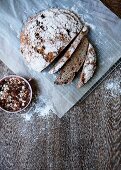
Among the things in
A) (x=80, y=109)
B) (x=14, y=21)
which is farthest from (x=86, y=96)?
(x=14, y=21)

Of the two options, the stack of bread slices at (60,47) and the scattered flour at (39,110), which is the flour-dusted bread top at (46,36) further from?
the scattered flour at (39,110)

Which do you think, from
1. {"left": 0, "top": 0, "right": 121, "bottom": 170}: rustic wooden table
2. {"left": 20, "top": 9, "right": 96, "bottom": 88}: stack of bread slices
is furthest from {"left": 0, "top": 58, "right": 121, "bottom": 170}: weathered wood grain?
{"left": 20, "top": 9, "right": 96, "bottom": 88}: stack of bread slices

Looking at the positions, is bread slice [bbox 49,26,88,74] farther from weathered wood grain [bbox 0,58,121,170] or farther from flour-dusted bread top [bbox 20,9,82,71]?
weathered wood grain [bbox 0,58,121,170]

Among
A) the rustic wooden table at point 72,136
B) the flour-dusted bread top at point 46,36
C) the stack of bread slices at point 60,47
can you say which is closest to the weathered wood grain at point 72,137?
the rustic wooden table at point 72,136

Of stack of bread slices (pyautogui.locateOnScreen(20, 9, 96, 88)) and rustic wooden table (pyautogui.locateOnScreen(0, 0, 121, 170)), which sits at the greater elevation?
stack of bread slices (pyautogui.locateOnScreen(20, 9, 96, 88))

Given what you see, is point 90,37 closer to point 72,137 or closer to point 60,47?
point 60,47
